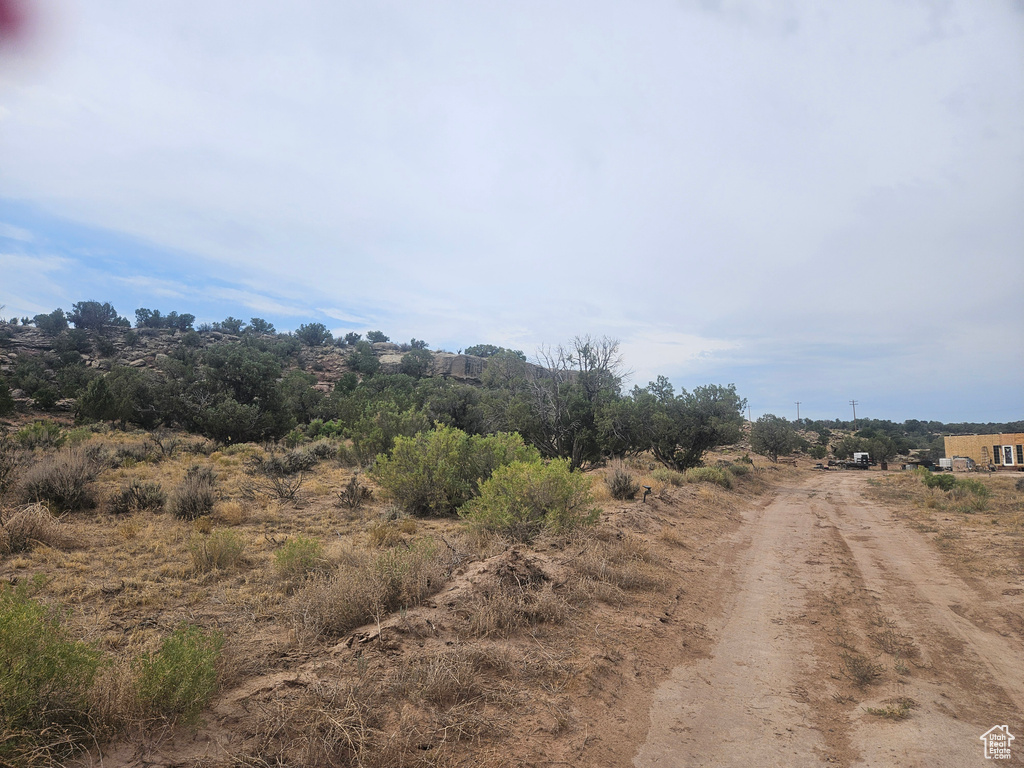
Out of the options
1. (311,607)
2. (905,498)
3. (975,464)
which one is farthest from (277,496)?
(975,464)

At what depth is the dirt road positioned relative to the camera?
376 cm

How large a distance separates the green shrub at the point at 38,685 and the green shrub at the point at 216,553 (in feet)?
13.9

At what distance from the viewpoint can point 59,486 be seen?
10078 mm

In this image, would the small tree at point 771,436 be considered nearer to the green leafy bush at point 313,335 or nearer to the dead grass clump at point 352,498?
the dead grass clump at point 352,498

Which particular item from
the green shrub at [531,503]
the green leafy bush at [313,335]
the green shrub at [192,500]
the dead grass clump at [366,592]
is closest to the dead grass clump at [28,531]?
the green shrub at [192,500]

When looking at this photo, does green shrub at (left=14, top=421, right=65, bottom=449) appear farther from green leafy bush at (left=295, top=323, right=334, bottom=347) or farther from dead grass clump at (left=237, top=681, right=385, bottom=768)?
green leafy bush at (left=295, top=323, right=334, bottom=347)

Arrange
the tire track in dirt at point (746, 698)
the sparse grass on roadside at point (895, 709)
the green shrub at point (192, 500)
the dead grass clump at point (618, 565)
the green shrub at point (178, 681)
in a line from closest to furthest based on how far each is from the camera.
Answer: the green shrub at point (178, 681) < the tire track in dirt at point (746, 698) < the sparse grass on roadside at point (895, 709) < the dead grass clump at point (618, 565) < the green shrub at point (192, 500)

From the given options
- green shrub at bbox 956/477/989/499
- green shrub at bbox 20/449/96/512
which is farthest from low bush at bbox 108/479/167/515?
green shrub at bbox 956/477/989/499

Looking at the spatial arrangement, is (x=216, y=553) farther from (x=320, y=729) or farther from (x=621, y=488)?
(x=621, y=488)

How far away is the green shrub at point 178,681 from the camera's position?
3.35 meters

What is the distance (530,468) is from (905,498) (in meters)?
19.4

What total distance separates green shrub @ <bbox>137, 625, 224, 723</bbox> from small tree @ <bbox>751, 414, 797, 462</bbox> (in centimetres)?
5548

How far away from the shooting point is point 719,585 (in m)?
8.15

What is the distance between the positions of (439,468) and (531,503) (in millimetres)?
3927
